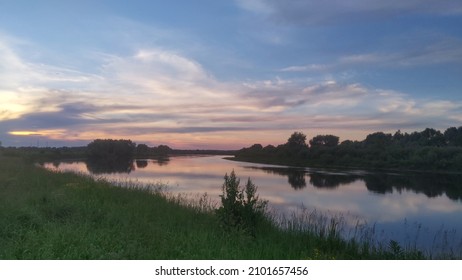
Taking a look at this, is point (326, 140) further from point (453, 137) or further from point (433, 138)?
point (453, 137)

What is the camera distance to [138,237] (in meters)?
6.93

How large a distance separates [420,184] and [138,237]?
86.2 feet

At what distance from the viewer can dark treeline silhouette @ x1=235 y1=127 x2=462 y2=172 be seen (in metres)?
30.0

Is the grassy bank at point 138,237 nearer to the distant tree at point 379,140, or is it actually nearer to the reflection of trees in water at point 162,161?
the distant tree at point 379,140

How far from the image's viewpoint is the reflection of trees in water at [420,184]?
80.7 ft

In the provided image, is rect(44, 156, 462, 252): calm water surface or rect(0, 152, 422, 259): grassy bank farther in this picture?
rect(44, 156, 462, 252): calm water surface

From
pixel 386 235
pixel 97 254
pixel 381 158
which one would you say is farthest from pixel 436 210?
pixel 381 158

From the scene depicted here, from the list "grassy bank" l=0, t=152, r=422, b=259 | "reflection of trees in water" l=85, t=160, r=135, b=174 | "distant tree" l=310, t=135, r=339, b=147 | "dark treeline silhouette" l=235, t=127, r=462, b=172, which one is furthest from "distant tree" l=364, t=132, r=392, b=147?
"grassy bank" l=0, t=152, r=422, b=259

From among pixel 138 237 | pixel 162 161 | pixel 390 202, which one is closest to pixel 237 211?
pixel 138 237

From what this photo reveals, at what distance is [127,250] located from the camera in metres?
6.05

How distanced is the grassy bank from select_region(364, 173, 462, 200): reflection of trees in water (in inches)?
685

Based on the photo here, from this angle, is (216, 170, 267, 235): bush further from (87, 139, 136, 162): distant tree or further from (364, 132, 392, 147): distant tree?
(87, 139, 136, 162): distant tree
